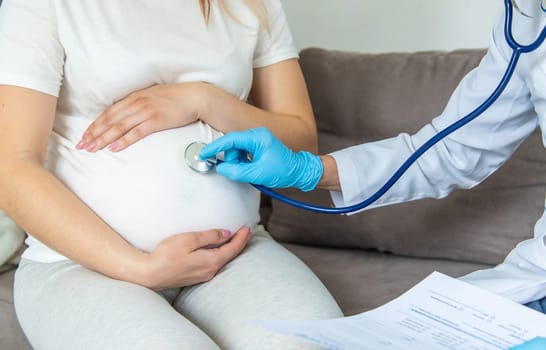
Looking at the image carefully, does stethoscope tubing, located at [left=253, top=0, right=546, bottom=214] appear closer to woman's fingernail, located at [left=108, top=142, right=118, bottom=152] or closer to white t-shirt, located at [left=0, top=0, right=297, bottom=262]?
white t-shirt, located at [left=0, top=0, right=297, bottom=262]

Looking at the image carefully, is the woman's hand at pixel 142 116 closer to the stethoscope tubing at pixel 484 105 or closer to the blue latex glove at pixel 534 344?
the stethoscope tubing at pixel 484 105

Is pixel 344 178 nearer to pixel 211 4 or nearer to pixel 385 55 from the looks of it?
pixel 211 4

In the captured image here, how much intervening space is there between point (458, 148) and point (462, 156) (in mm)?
16

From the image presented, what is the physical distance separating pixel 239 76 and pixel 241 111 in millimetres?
71

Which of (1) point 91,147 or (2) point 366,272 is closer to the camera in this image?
(1) point 91,147

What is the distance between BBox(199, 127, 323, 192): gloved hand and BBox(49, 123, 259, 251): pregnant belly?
52mm

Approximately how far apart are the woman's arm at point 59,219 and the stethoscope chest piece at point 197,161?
112 millimetres

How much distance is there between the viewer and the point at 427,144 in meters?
1.13

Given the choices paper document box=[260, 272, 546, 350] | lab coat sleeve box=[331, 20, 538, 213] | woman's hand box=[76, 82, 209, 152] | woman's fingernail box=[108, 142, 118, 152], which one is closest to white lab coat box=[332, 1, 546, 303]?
lab coat sleeve box=[331, 20, 538, 213]

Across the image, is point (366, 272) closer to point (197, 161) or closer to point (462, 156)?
point (462, 156)

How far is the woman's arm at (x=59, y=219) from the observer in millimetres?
1142

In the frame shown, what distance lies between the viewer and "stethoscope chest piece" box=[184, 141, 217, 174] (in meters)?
1.21

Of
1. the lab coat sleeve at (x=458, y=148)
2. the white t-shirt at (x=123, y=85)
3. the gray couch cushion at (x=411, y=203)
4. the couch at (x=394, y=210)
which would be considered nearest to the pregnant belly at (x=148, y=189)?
the white t-shirt at (x=123, y=85)

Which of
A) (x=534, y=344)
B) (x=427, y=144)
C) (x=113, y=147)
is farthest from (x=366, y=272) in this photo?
(x=534, y=344)
